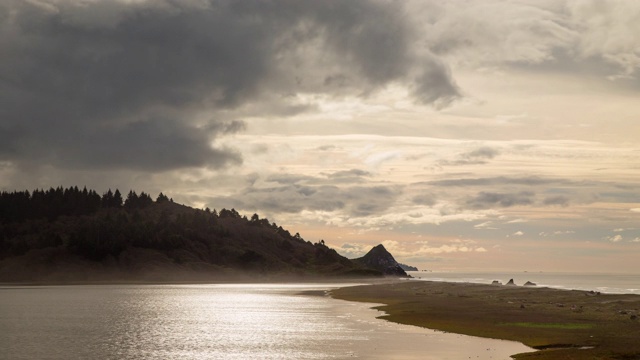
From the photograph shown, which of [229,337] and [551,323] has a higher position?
[551,323]

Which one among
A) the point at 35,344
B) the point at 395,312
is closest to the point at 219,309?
the point at 395,312

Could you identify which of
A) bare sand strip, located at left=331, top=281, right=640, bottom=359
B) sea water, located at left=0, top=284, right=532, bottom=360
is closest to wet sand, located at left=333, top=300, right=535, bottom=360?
sea water, located at left=0, top=284, right=532, bottom=360

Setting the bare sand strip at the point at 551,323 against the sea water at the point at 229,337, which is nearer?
the bare sand strip at the point at 551,323

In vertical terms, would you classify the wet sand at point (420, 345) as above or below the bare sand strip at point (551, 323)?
below

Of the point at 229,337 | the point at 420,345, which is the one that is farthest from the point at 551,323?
the point at 229,337

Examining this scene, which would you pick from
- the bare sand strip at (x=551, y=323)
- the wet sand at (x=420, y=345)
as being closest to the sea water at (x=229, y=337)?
the wet sand at (x=420, y=345)

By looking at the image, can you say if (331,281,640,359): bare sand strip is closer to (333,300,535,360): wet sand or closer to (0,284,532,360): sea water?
(333,300,535,360): wet sand

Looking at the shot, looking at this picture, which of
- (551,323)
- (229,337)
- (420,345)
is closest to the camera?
(420,345)

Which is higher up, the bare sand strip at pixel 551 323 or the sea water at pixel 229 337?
the bare sand strip at pixel 551 323

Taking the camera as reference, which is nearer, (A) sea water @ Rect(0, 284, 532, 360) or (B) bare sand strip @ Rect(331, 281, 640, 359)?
(B) bare sand strip @ Rect(331, 281, 640, 359)

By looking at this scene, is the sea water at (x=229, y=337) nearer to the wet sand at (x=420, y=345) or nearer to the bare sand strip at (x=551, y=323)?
the wet sand at (x=420, y=345)

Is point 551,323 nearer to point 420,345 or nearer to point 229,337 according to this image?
point 420,345

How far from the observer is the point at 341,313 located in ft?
374

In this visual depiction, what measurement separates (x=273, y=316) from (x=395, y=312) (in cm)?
2074
